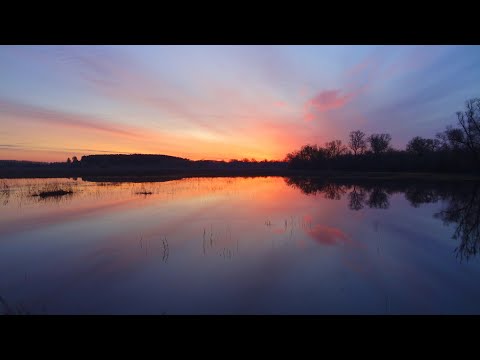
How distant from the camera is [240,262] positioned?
8.55 meters

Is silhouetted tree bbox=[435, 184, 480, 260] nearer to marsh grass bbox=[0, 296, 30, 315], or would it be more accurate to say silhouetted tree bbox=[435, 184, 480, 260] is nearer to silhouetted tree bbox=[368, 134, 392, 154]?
marsh grass bbox=[0, 296, 30, 315]

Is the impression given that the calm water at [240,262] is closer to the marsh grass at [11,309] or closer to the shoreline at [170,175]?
the marsh grass at [11,309]

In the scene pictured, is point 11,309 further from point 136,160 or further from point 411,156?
point 136,160

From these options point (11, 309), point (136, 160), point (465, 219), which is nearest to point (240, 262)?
point (11, 309)

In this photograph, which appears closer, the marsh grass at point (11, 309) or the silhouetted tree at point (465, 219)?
the marsh grass at point (11, 309)

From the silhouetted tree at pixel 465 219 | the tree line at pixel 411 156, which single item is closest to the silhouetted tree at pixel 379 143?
the tree line at pixel 411 156

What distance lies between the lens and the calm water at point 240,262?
6152mm

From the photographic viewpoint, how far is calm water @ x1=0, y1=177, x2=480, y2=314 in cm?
615

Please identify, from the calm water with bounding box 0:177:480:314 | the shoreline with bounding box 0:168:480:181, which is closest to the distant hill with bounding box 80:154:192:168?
the shoreline with bounding box 0:168:480:181
